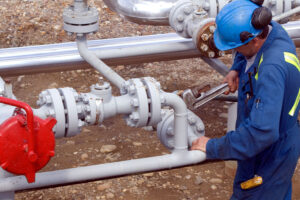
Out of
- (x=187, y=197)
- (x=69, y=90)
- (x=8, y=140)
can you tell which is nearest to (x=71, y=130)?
(x=69, y=90)

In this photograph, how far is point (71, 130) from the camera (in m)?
1.62

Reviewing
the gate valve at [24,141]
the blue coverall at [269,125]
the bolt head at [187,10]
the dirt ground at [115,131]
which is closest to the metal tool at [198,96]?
the blue coverall at [269,125]

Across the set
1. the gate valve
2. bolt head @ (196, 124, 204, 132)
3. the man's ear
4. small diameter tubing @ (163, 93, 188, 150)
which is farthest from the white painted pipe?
the man's ear

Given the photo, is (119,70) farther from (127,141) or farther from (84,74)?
(127,141)

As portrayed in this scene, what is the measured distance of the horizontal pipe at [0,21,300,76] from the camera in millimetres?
2273

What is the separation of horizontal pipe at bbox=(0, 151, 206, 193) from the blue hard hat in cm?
40

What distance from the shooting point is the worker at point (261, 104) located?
5.33 ft

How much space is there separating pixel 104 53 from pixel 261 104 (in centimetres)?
87

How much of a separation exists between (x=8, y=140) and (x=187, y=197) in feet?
4.85

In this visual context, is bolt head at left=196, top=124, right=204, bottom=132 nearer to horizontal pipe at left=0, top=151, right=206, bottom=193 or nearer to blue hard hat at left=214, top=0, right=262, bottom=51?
horizontal pipe at left=0, top=151, right=206, bottom=193

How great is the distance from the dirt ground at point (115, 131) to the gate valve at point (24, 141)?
2.36 feet

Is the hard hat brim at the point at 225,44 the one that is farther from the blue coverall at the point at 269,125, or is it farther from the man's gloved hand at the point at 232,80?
the man's gloved hand at the point at 232,80

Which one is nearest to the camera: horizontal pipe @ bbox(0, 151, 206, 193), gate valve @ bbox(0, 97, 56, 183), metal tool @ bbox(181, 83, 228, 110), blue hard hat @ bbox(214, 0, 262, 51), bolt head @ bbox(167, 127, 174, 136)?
gate valve @ bbox(0, 97, 56, 183)

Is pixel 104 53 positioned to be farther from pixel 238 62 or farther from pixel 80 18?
pixel 238 62
